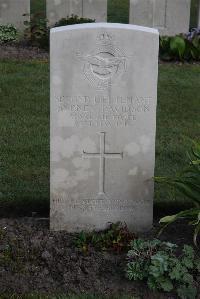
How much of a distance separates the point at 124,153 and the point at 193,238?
0.83 m

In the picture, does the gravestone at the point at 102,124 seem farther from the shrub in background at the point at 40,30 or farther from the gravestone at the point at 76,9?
the gravestone at the point at 76,9

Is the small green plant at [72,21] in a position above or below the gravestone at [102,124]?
above

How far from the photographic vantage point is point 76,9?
39.5ft

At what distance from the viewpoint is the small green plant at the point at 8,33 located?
1162cm

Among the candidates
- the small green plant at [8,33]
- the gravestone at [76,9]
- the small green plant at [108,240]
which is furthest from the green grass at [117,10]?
the small green plant at [108,240]

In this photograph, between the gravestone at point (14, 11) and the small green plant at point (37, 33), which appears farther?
the gravestone at point (14, 11)

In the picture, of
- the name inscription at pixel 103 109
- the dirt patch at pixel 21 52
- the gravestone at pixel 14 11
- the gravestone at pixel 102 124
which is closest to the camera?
the gravestone at pixel 102 124

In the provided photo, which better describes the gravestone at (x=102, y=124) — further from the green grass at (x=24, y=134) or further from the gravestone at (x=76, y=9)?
the gravestone at (x=76, y=9)

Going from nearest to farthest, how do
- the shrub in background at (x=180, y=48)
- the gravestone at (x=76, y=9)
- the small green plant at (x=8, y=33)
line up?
Answer: the shrub in background at (x=180, y=48) < the small green plant at (x=8, y=33) < the gravestone at (x=76, y=9)

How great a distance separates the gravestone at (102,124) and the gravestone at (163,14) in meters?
6.94

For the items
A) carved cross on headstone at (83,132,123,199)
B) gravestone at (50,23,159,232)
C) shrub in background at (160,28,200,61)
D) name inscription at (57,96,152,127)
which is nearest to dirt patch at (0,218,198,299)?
gravestone at (50,23,159,232)

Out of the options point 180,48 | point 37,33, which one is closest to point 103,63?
point 180,48

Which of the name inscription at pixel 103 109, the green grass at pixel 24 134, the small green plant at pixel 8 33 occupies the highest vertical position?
the small green plant at pixel 8 33

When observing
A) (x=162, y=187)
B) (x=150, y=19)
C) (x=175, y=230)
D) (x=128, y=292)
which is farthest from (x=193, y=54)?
(x=128, y=292)
